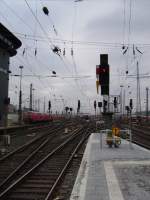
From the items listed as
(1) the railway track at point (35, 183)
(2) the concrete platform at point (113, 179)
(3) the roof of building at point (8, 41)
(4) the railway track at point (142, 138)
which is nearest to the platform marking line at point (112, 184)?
(2) the concrete platform at point (113, 179)

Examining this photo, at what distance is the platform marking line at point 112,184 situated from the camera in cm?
999

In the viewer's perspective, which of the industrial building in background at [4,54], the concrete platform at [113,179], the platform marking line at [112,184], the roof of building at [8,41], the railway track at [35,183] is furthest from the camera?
the industrial building in background at [4,54]

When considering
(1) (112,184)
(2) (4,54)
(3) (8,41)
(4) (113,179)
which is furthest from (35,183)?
(2) (4,54)

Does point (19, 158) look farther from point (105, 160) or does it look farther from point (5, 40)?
point (5, 40)

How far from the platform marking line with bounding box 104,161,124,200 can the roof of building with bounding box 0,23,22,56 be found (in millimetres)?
55277

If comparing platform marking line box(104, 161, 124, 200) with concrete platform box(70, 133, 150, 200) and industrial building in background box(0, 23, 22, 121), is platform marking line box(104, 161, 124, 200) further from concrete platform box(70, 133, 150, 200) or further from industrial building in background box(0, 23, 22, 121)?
industrial building in background box(0, 23, 22, 121)

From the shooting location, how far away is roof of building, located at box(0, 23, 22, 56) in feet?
229

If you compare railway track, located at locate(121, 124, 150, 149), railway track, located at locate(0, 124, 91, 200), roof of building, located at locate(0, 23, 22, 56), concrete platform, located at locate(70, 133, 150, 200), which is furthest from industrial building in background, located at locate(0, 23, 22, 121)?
concrete platform, located at locate(70, 133, 150, 200)

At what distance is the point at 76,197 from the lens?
33.3 feet

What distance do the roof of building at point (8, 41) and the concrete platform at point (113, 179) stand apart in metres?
53.5

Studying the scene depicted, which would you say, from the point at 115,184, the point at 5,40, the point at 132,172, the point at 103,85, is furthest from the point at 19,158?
the point at 5,40

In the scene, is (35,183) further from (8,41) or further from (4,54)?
(4,54)

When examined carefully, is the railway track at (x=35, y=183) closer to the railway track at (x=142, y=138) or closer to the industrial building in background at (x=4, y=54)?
the railway track at (x=142, y=138)

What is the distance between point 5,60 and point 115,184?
2569 inches
